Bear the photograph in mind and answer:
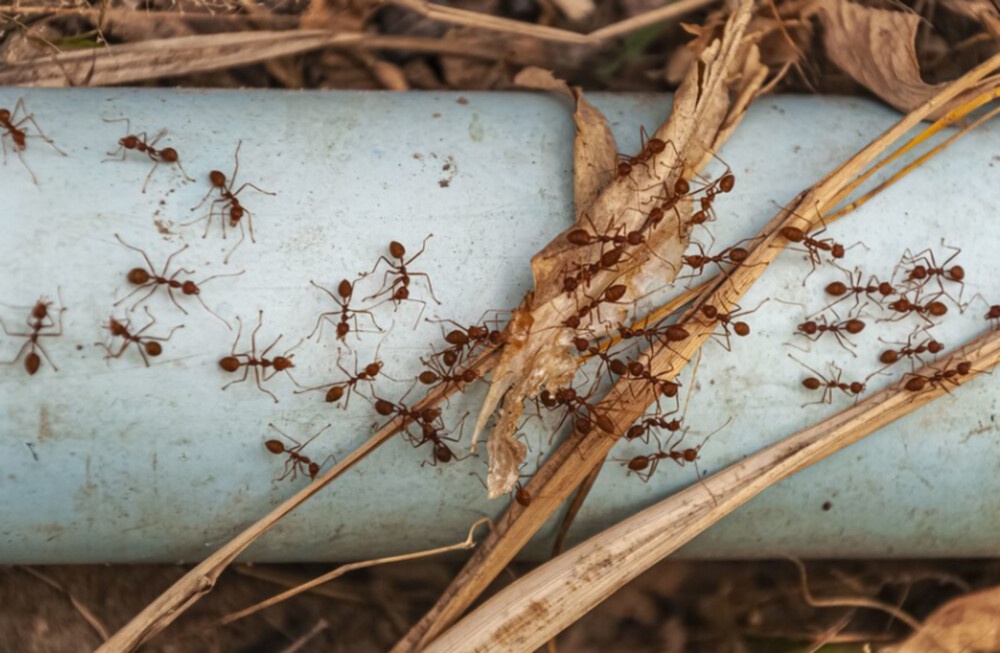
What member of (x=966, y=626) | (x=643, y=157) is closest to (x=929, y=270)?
(x=643, y=157)

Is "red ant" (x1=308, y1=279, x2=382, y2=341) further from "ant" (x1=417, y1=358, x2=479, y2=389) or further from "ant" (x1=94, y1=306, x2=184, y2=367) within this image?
"ant" (x1=94, y1=306, x2=184, y2=367)

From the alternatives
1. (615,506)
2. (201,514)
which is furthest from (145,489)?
(615,506)

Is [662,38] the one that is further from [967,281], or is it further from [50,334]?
[50,334]

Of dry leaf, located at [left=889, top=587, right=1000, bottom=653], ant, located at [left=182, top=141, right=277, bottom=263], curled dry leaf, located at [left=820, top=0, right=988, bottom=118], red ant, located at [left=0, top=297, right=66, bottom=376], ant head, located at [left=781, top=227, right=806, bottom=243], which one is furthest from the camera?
dry leaf, located at [left=889, top=587, right=1000, bottom=653]

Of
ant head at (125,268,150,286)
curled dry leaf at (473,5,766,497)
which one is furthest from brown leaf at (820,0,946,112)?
ant head at (125,268,150,286)

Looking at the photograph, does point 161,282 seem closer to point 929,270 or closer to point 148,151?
point 148,151

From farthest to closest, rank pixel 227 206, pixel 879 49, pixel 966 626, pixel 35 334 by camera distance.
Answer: pixel 966 626 → pixel 879 49 → pixel 227 206 → pixel 35 334
